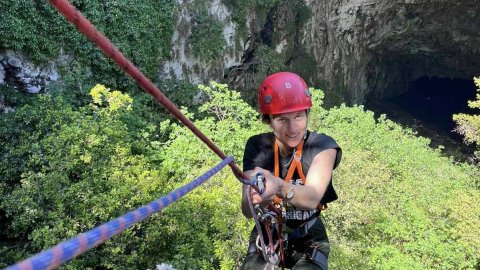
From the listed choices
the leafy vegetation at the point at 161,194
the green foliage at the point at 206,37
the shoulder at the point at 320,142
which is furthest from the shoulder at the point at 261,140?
the green foliage at the point at 206,37

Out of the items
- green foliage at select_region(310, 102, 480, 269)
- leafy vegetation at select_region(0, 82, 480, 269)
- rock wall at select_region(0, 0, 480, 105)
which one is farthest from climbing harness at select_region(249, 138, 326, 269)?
rock wall at select_region(0, 0, 480, 105)

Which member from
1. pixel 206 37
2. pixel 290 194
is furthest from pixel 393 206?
pixel 290 194

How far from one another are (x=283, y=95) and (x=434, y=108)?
26809 mm

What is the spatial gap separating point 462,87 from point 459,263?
21911mm

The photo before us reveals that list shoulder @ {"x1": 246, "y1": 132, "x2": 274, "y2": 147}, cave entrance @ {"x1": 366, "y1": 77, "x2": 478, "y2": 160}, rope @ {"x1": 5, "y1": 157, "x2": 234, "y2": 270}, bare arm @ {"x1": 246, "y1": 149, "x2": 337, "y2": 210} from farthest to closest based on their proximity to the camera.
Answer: cave entrance @ {"x1": 366, "y1": 77, "x2": 478, "y2": 160} → shoulder @ {"x1": 246, "y1": 132, "x2": 274, "y2": 147} → bare arm @ {"x1": 246, "y1": 149, "x2": 337, "y2": 210} → rope @ {"x1": 5, "y1": 157, "x2": 234, "y2": 270}

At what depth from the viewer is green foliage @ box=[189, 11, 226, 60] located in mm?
12430

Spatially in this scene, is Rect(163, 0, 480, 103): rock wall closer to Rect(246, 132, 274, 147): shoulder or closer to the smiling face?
Rect(246, 132, 274, 147): shoulder

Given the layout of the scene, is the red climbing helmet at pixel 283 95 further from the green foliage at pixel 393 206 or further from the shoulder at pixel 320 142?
the green foliage at pixel 393 206

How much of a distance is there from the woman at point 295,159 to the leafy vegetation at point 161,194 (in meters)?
3.09

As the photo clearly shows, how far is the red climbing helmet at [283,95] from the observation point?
232cm

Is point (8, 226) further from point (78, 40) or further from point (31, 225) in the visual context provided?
point (78, 40)

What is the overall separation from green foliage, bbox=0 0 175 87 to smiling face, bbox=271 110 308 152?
7521 mm

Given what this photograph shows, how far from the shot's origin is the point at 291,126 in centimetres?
230

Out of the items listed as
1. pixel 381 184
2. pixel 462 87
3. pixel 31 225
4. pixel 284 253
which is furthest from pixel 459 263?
pixel 462 87
